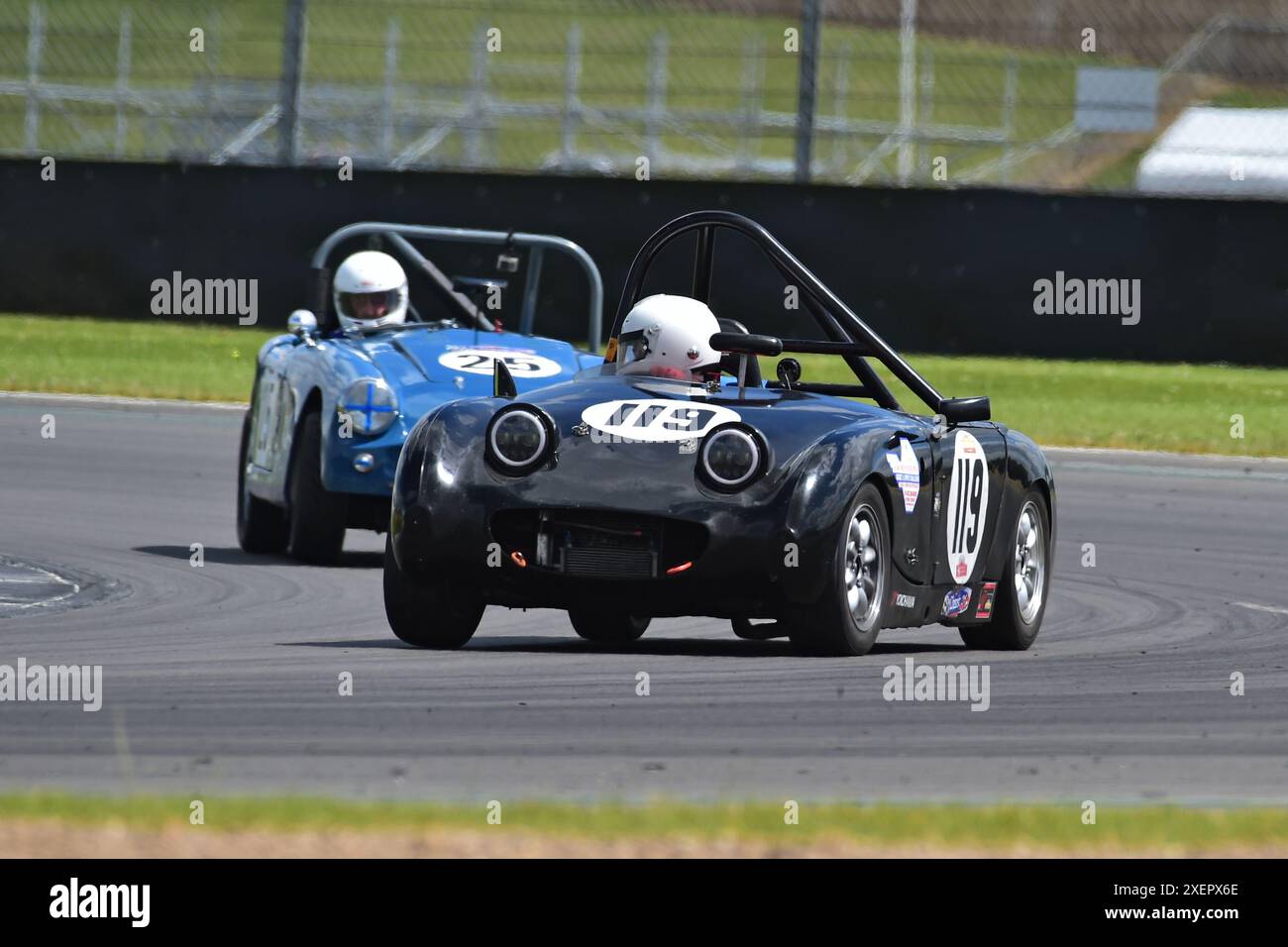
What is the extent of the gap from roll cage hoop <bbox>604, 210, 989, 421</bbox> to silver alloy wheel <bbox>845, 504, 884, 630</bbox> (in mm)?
644

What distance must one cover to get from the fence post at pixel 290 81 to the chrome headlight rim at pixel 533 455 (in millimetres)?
12238

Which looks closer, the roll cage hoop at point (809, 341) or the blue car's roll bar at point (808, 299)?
the roll cage hoop at point (809, 341)

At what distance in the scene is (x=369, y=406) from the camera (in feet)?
33.2

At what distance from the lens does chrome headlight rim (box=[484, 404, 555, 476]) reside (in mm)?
7059

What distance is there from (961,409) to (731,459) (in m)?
1.16

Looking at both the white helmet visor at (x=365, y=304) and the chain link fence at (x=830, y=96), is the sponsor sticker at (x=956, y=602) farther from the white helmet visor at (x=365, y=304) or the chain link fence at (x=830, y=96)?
the chain link fence at (x=830, y=96)

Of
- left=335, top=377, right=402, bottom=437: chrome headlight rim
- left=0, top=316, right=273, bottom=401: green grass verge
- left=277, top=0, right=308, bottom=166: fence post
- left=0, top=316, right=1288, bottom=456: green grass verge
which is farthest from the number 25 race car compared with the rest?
left=277, top=0, right=308, bottom=166: fence post

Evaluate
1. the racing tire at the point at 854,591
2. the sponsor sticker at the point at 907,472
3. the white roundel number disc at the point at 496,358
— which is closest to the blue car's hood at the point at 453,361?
the white roundel number disc at the point at 496,358

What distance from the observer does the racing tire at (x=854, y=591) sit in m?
6.98

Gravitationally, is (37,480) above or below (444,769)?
above

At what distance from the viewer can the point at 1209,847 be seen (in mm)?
4734

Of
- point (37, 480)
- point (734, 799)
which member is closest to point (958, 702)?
point (734, 799)

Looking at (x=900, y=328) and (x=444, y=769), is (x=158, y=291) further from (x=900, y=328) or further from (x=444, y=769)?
(x=444, y=769)
